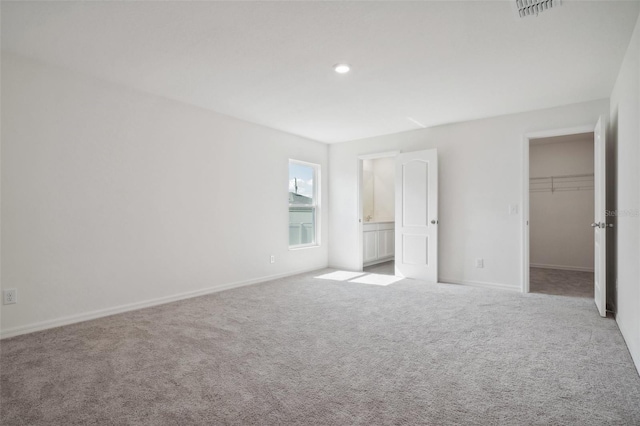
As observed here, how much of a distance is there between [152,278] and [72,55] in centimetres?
233

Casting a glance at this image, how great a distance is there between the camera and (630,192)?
2.70 meters

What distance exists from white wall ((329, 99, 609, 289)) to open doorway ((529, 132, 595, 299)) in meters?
1.61

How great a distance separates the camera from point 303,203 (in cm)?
622

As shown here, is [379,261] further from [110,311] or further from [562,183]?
[110,311]

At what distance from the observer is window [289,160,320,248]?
5.99m

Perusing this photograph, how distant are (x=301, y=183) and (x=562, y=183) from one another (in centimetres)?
483

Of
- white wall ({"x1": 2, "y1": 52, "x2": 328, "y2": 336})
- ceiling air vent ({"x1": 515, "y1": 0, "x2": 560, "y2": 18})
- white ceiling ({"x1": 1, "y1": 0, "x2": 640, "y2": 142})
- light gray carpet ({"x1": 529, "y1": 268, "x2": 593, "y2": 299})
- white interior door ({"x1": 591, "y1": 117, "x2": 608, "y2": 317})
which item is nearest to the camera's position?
ceiling air vent ({"x1": 515, "y1": 0, "x2": 560, "y2": 18})

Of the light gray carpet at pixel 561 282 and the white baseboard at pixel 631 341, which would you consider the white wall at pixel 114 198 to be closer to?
the light gray carpet at pixel 561 282

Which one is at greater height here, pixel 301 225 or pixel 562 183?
pixel 562 183

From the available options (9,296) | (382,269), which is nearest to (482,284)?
(382,269)

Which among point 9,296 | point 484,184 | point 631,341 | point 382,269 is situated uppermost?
point 484,184

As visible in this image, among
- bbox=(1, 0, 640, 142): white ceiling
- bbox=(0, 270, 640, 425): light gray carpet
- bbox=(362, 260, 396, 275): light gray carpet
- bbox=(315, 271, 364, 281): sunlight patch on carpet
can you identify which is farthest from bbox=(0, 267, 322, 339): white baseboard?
bbox=(1, 0, 640, 142): white ceiling

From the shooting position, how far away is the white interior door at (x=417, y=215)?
522 cm

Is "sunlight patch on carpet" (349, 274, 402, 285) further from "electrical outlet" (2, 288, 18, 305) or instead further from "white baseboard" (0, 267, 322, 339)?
"electrical outlet" (2, 288, 18, 305)
